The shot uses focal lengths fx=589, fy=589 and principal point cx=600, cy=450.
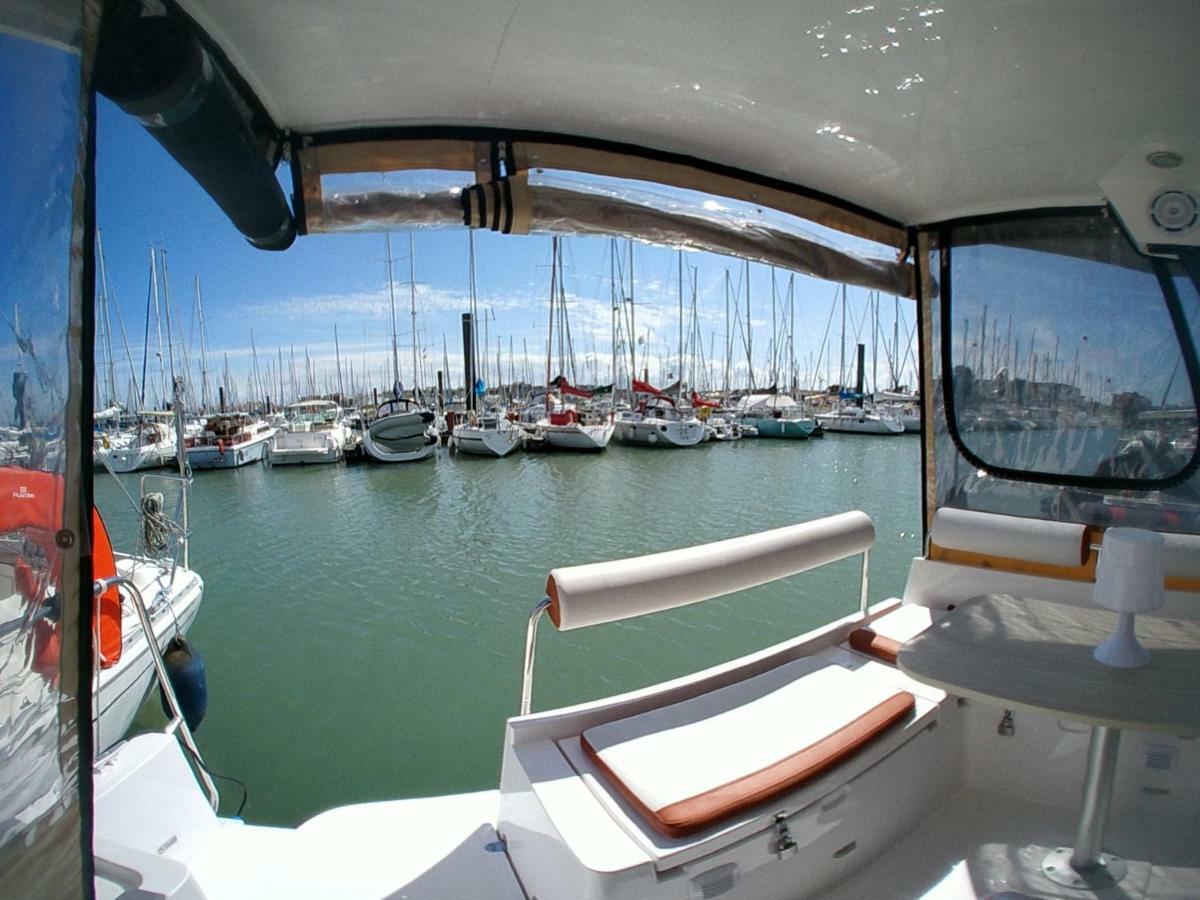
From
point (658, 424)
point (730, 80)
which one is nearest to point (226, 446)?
point (658, 424)

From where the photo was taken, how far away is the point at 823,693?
179 cm

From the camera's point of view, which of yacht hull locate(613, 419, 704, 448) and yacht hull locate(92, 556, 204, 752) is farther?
yacht hull locate(613, 419, 704, 448)

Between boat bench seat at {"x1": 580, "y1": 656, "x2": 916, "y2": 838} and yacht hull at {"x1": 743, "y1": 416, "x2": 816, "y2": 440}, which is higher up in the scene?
boat bench seat at {"x1": 580, "y1": 656, "x2": 916, "y2": 838}

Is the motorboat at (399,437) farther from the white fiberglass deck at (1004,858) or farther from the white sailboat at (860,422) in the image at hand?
the white fiberglass deck at (1004,858)

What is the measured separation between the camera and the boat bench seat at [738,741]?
131 centimetres

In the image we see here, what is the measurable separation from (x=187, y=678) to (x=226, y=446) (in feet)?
65.6

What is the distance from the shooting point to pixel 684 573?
1733 millimetres

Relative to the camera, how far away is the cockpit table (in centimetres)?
128

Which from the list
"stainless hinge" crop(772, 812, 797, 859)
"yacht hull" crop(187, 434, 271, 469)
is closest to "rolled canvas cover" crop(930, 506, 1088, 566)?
"stainless hinge" crop(772, 812, 797, 859)

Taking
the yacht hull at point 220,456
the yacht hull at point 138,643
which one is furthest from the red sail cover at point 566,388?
the yacht hull at point 138,643

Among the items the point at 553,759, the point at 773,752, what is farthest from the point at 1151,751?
the point at 553,759

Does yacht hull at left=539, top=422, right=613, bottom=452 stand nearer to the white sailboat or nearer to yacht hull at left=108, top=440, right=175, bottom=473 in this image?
yacht hull at left=108, top=440, right=175, bottom=473

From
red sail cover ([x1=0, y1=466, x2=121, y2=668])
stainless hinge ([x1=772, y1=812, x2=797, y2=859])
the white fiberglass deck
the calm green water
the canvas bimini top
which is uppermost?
the canvas bimini top

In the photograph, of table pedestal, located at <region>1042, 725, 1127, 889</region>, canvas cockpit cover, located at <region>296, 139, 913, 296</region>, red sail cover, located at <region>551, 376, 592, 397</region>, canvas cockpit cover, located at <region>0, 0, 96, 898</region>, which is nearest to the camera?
canvas cockpit cover, located at <region>0, 0, 96, 898</region>
